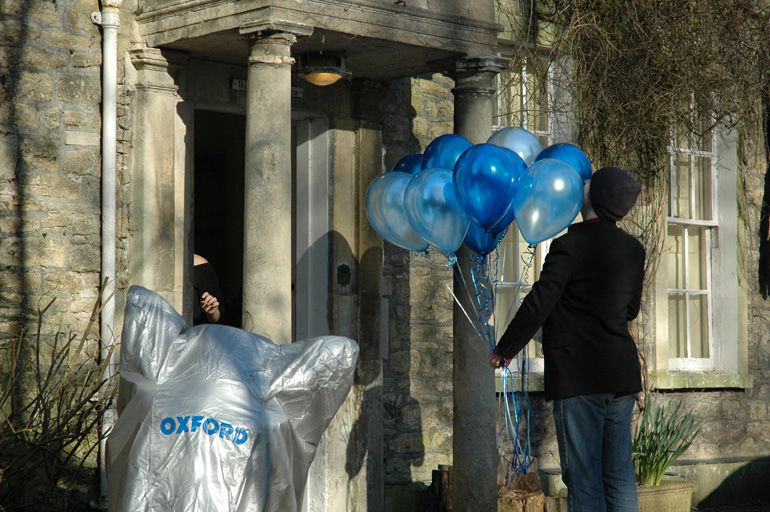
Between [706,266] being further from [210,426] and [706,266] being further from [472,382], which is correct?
[210,426]

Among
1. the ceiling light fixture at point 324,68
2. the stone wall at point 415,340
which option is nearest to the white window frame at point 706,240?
the stone wall at point 415,340

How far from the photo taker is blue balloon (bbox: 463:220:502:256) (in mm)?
5172

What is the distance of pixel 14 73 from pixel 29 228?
84cm

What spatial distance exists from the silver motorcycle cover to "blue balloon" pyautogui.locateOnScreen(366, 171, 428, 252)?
137cm

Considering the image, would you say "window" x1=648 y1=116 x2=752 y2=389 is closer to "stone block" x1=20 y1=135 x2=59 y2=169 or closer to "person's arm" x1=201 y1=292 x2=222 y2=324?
"person's arm" x1=201 y1=292 x2=222 y2=324

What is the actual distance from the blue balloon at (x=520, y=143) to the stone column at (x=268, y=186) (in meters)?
1.23

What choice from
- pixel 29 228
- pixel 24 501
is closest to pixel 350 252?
pixel 29 228

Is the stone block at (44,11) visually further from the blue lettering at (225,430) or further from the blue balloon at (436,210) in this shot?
the blue lettering at (225,430)

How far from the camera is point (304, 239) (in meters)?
6.63

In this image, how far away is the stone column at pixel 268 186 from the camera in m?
5.19

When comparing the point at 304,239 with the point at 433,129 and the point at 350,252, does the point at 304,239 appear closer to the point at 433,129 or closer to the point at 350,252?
the point at 350,252

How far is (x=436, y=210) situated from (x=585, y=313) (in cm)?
110

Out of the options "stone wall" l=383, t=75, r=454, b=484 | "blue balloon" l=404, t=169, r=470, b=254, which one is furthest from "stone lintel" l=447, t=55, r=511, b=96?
"blue balloon" l=404, t=169, r=470, b=254

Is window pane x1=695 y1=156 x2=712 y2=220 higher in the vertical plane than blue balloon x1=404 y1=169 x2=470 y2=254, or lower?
higher
